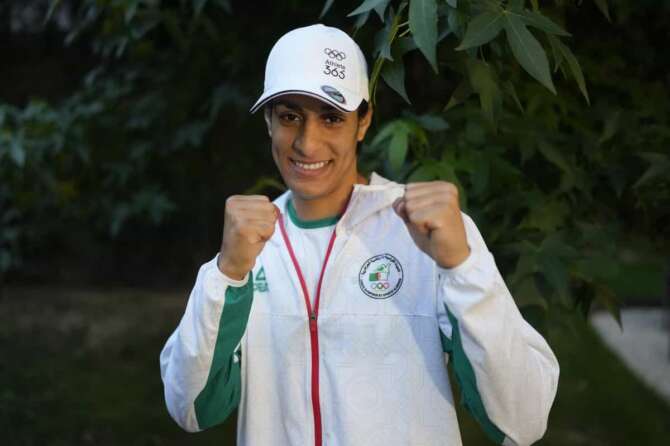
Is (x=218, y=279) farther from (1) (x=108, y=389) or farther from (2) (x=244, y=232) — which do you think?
(1) (x=108, y=389)

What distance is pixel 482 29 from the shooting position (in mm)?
1664

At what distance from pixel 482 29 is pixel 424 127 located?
0.67 meters

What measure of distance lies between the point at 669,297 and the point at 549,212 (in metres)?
7.39

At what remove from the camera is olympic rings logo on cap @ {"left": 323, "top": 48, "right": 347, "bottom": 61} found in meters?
1.89

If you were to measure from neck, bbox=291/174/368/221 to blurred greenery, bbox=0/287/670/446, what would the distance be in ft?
6.81

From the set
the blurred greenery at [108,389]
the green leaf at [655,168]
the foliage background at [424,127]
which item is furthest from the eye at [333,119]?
Result: the blurred greenery at [108,389]

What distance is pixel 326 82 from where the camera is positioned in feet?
6.01

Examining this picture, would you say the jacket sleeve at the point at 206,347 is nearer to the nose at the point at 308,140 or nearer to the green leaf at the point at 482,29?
the nose at the point at 308,140

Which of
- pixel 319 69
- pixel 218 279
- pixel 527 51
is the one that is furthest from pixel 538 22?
pixel 218 279

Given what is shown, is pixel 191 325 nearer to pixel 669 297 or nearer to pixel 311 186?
pixel 311 186

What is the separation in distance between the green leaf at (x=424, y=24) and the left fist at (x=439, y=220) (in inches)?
9.0

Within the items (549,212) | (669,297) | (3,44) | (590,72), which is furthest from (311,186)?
(669,297)

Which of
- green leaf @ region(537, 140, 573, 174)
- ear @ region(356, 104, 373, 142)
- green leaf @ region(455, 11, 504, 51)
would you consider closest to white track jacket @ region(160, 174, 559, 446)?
ear @ region(356, 104, 373, 142)

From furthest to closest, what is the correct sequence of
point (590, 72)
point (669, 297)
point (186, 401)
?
1. point (669, 297)
2. point (590, 72)
3. point (186, 401)
